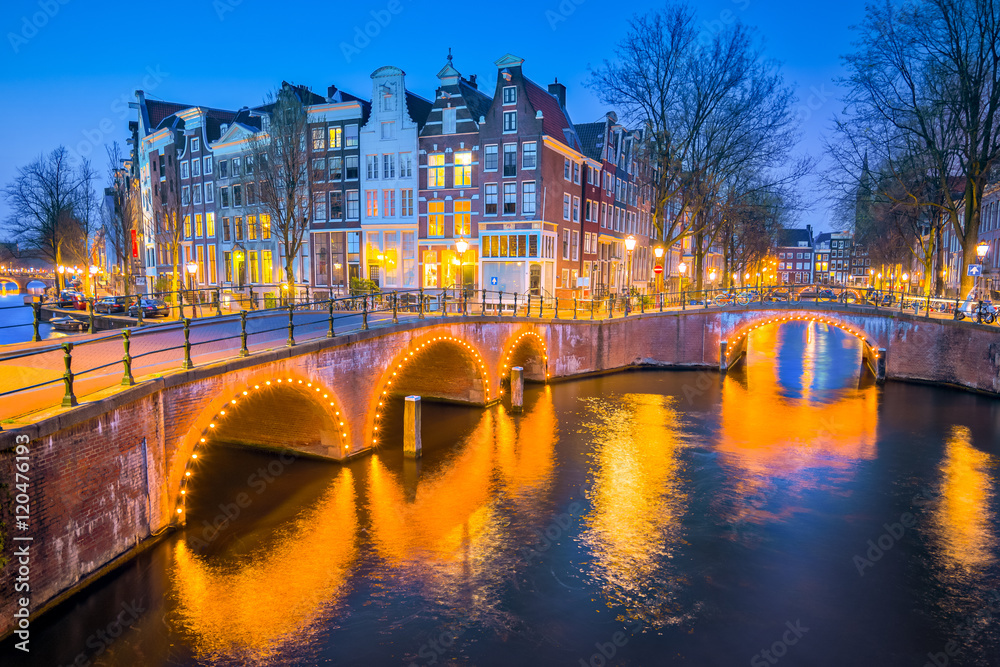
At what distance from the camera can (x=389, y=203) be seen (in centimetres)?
4053

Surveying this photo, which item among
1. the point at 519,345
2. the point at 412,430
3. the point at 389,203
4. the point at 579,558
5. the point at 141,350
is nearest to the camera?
the point at 579,558

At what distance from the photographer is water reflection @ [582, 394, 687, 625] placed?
452 inches

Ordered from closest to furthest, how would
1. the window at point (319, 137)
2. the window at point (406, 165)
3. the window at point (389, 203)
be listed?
the window at point (406, 165) → the window at point (389, 203) → the window at point (319, 137)

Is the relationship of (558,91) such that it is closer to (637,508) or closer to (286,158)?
(286,158)

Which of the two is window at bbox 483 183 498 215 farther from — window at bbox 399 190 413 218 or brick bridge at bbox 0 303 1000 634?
brick bridge at bbox 0 303 1000 634

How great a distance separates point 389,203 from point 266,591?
107ft

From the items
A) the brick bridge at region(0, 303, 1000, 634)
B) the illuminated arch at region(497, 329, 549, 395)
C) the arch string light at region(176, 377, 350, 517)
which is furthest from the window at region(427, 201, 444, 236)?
the arch string light at region(176, 377, 350, 517)

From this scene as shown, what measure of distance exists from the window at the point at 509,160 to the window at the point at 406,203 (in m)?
6.98

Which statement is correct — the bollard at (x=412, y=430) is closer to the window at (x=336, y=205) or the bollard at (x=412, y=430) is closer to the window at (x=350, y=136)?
the window at (x=336, y=205)

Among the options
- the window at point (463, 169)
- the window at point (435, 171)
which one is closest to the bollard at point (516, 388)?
the window at point (463, 169)

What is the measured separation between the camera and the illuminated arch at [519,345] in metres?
26.9

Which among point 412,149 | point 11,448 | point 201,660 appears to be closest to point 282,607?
point 201,660

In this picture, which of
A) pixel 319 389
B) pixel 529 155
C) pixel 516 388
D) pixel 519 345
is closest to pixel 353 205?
pixel 529 155

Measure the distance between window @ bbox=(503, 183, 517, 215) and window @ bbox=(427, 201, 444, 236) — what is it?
4501 mm
